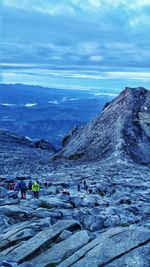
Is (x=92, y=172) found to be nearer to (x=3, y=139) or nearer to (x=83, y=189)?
(x=83, y=189)

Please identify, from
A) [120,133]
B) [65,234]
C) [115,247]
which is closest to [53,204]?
[65,234]

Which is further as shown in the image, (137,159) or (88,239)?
(137,159)

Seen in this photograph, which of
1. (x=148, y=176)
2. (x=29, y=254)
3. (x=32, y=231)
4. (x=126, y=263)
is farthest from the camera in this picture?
(x=148, y=176)

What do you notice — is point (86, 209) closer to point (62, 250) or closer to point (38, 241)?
point (38, 241)

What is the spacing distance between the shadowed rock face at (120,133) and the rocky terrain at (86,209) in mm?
186

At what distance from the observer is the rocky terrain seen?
17984mm

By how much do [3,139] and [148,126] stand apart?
1713 inches

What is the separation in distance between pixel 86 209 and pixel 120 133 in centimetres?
4354

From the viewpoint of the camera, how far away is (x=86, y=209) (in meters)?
30.5

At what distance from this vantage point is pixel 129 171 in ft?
187

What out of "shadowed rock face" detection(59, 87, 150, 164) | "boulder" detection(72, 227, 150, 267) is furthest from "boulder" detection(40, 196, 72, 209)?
"shadowed rock face" detection(59, 87, 150, 164)

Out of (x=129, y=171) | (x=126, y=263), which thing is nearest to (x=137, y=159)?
(x=129, y=171)

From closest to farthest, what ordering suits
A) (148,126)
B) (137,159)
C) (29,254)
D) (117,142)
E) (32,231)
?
(29,254), (32,231), (137,159), (117,142), (148,126)

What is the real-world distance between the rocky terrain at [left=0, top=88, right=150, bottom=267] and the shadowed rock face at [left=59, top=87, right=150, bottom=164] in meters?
0.19
